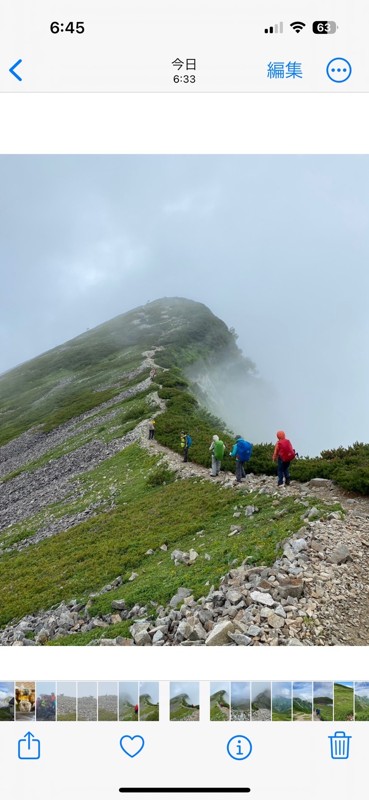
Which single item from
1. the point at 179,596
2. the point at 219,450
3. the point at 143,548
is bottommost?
the point at 143,548

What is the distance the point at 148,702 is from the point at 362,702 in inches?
91.6

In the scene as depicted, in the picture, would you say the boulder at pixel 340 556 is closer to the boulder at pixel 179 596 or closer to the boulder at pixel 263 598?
the boulder at pixel 263 598

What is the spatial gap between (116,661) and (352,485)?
11.7 meters

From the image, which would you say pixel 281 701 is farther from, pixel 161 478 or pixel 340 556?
pixel 161 478

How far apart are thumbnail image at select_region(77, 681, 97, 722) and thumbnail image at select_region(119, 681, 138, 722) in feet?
0.93

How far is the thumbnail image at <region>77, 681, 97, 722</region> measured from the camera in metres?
4.52

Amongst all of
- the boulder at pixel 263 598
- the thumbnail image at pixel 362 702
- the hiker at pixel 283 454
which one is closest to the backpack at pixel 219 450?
the hiker at pixel 283 454

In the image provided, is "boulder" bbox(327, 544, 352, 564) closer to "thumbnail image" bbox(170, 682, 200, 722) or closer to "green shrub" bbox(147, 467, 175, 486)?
"thumbnail image" bbox(170, 682, 200, 722)

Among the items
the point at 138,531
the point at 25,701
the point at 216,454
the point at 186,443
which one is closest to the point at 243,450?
the point at 216,454
